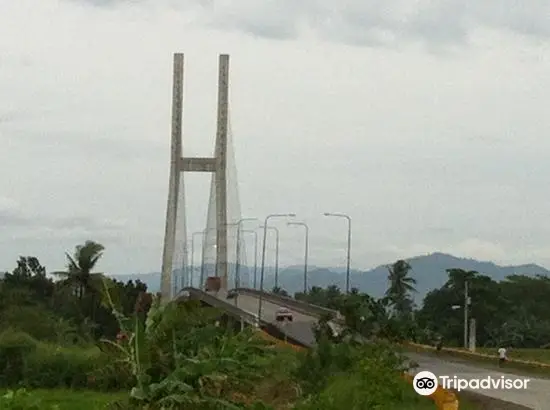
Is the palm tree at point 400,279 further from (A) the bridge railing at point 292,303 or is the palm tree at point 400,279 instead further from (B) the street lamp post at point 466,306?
(B) the street lamp post at point 466,306

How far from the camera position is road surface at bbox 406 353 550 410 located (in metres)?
21.5

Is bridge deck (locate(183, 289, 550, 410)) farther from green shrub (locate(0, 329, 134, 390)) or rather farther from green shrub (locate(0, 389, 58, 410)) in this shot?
green shrub (locate(0, 389, 58, 410))

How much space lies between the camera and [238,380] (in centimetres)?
1584

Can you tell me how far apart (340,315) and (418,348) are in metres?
9.21

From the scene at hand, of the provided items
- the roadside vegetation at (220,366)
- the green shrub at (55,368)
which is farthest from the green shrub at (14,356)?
the roadside vegetation at (220,366)

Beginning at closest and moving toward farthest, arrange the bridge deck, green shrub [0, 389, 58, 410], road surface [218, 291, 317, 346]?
green shrub [0, 389, 58, 410], the bridge deck, road surface [218, 291, 317, 346]

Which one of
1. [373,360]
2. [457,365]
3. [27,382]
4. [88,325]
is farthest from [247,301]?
[373,360]

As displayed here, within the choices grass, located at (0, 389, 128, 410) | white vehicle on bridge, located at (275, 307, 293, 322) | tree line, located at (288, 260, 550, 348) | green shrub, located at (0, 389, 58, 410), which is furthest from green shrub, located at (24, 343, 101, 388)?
green shrub, located at (0, 389, 58, 410)

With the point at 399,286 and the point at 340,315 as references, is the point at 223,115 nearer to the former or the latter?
the point at 399,286

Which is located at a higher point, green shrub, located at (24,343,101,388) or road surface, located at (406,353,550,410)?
road surface, located at (406,353,550,410)

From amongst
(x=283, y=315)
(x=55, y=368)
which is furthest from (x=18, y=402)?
(x=283, y=315)

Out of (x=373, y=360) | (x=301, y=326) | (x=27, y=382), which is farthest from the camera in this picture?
(x=301, y=326)

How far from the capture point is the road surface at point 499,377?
21531mm

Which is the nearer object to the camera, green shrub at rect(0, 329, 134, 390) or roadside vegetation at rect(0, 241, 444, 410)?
roadside vegetation at rect(0, 241, 444, 410)
